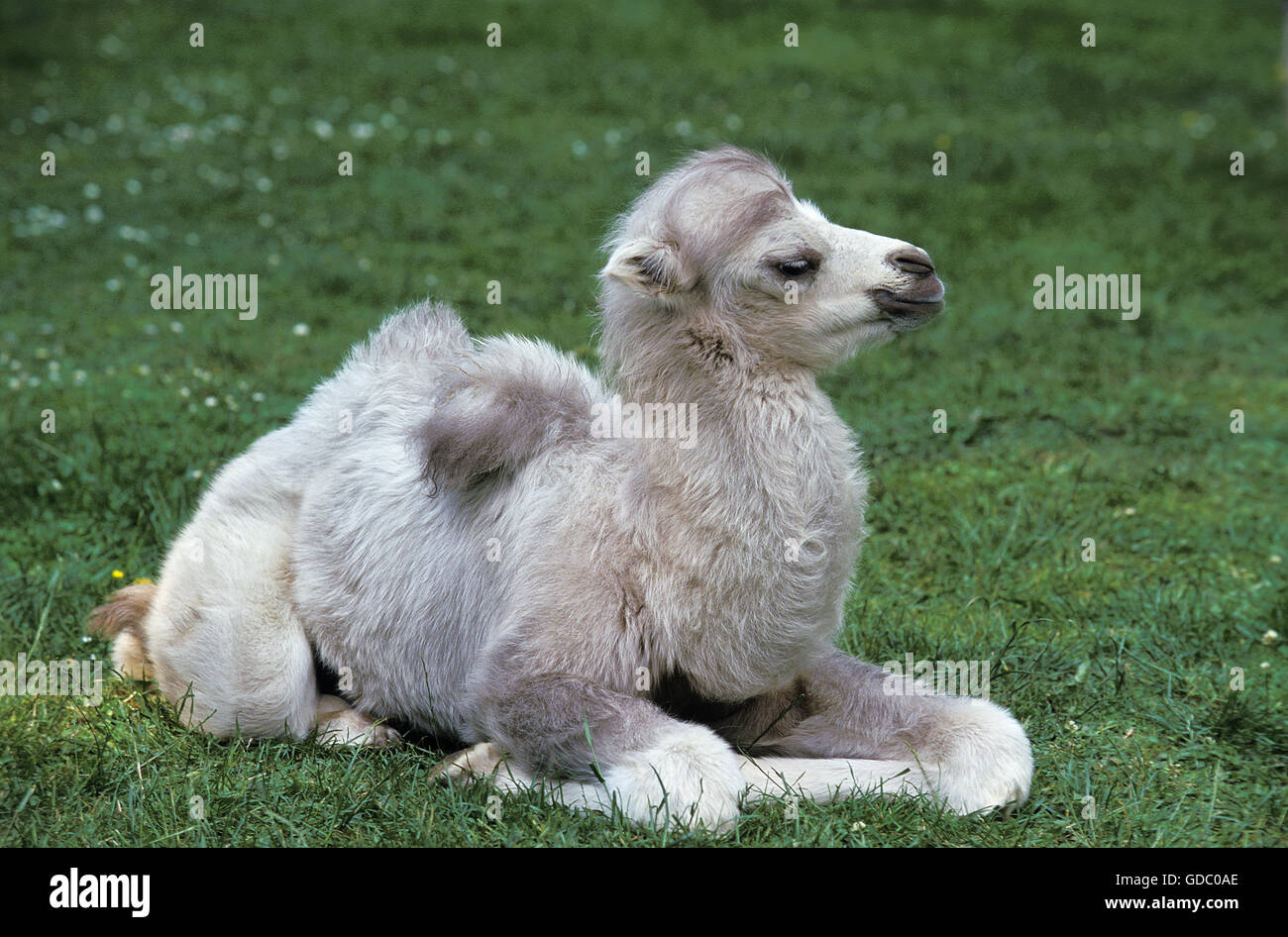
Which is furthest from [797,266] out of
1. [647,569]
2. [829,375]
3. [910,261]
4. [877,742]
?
[829,375]

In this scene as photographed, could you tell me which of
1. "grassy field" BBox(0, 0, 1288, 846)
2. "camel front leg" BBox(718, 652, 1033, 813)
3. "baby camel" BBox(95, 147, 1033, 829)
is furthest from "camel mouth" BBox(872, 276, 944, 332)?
"grassy field" BBox(0, 0, 1288, 846)

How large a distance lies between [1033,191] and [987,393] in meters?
4.26

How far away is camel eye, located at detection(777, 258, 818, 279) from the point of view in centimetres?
424

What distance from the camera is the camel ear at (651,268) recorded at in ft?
14.0

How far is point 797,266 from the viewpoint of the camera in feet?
13.9

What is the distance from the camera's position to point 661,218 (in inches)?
173

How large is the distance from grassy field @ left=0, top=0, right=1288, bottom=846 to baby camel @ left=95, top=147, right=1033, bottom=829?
0.64ft

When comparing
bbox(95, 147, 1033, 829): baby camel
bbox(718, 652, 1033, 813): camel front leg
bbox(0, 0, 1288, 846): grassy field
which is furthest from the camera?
bbox(0, 0, 1288, 846): grassy field

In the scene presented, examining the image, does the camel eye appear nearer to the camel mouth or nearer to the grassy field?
the camel mouth

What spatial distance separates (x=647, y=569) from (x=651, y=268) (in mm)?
868

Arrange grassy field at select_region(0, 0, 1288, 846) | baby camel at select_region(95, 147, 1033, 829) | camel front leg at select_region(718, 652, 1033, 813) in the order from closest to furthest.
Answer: baby camel at select_region(95, 147, 1033, 829) < camel front leg at select_region(718, 652, 1033, 813) < grassy field at select_region(0, 0, 1288, 846)

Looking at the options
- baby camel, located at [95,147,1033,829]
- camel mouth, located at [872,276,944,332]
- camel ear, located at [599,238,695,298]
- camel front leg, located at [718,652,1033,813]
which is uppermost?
camel ear, located at [599,238,695,298]

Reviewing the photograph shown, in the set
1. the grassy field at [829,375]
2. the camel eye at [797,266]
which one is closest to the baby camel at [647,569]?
the camel eye at [797,266]
